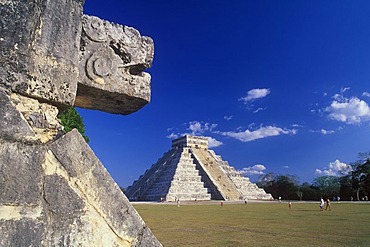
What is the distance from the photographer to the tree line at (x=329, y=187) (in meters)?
49.1

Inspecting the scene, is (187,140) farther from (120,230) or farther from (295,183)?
(120,230)

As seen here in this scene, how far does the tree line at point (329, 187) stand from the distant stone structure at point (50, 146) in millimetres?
52832

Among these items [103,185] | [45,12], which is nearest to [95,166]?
[103,185]

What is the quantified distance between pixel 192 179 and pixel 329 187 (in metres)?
26.1

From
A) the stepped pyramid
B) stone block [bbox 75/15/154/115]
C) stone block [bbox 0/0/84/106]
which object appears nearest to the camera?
stone block [bbox 0/0/84/106]

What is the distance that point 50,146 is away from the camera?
166cm

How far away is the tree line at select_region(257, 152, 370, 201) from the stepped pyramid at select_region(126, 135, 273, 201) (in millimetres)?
Answer: 9378

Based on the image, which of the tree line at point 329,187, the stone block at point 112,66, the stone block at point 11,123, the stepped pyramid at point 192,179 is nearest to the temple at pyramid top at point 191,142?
the stepped pyramid at point 192,179

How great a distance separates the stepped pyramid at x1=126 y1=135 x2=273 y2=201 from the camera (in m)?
42.6

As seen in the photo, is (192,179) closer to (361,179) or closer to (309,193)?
(309,193)

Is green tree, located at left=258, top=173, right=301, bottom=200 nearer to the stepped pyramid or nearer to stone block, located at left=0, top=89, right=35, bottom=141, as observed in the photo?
the stepped pyramid

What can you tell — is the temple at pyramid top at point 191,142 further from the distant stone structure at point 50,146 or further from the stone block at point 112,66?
the distant stone structure at point 50,146

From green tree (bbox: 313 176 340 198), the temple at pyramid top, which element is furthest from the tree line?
the temple at pyramid top

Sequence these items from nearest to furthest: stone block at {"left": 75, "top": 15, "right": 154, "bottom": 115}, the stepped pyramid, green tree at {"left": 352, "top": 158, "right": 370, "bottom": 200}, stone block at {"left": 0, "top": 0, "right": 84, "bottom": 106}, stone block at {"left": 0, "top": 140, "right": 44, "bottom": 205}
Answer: stone block at {"left": 0, "top": 140, "right": 44, "bottom": 205}
stone block at {"left": 0, "top": 0, "right": 84, "bottom": 106}
stone block at {"left": 75, "top": 15, "right": 154, "bottom": 115}
the stepped pyramid
green tree at {"left": 352, "top": 158, "right": 370, "bottom": 200}
